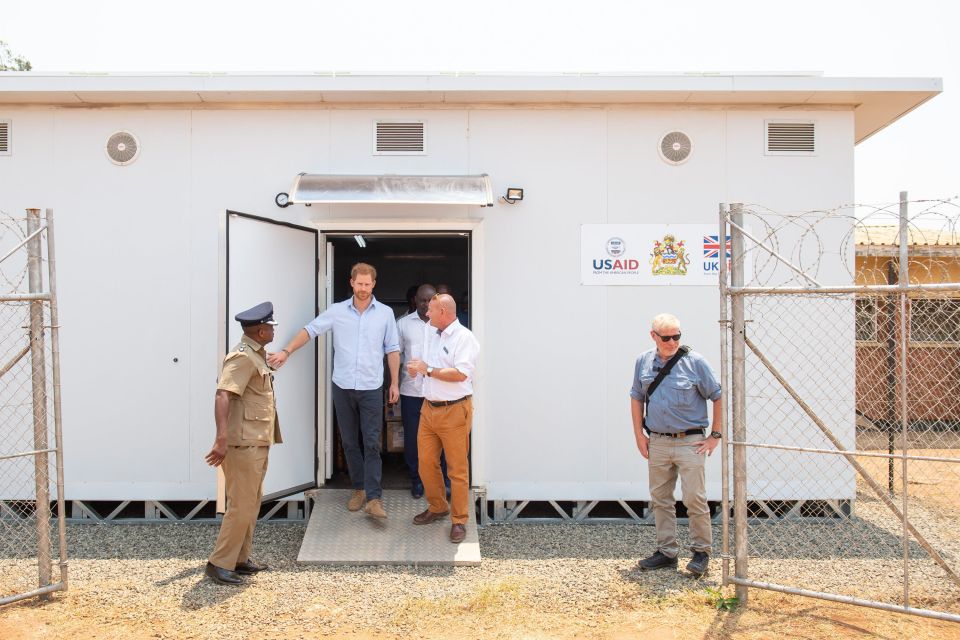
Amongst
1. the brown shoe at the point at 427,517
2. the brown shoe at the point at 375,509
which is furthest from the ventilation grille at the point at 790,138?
the brown shoe at the point at 375,509

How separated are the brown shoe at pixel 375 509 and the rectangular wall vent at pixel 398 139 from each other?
9.52ft

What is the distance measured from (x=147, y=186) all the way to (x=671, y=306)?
4.57 m

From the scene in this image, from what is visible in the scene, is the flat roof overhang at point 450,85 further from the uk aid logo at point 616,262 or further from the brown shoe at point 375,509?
the brown shoe at point 375,509

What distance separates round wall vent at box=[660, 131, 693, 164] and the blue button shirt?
2189 mm

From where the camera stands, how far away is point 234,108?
20.8 ft

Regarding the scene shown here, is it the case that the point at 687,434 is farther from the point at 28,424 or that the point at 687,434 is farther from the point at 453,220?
the point at 28,424

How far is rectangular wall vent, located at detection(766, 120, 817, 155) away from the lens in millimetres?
6395

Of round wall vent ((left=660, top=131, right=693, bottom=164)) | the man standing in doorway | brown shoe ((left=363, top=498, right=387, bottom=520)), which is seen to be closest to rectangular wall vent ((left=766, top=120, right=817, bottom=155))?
round wall vent ((left=660, top=131, right=693, bottom=164))

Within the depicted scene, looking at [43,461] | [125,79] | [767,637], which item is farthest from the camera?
[125,79]

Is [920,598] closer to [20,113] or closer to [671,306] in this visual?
[671,306]

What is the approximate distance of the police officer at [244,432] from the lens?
463 cm

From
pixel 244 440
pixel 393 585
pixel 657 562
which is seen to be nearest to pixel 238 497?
pixel 244 440

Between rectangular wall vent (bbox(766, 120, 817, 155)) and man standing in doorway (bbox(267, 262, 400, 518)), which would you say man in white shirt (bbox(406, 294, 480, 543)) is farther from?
rectangular wall vent (bbox(766, 120, 817, 155))

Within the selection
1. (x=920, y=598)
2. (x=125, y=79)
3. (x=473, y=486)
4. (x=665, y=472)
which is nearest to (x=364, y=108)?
(x=125, y=79)
